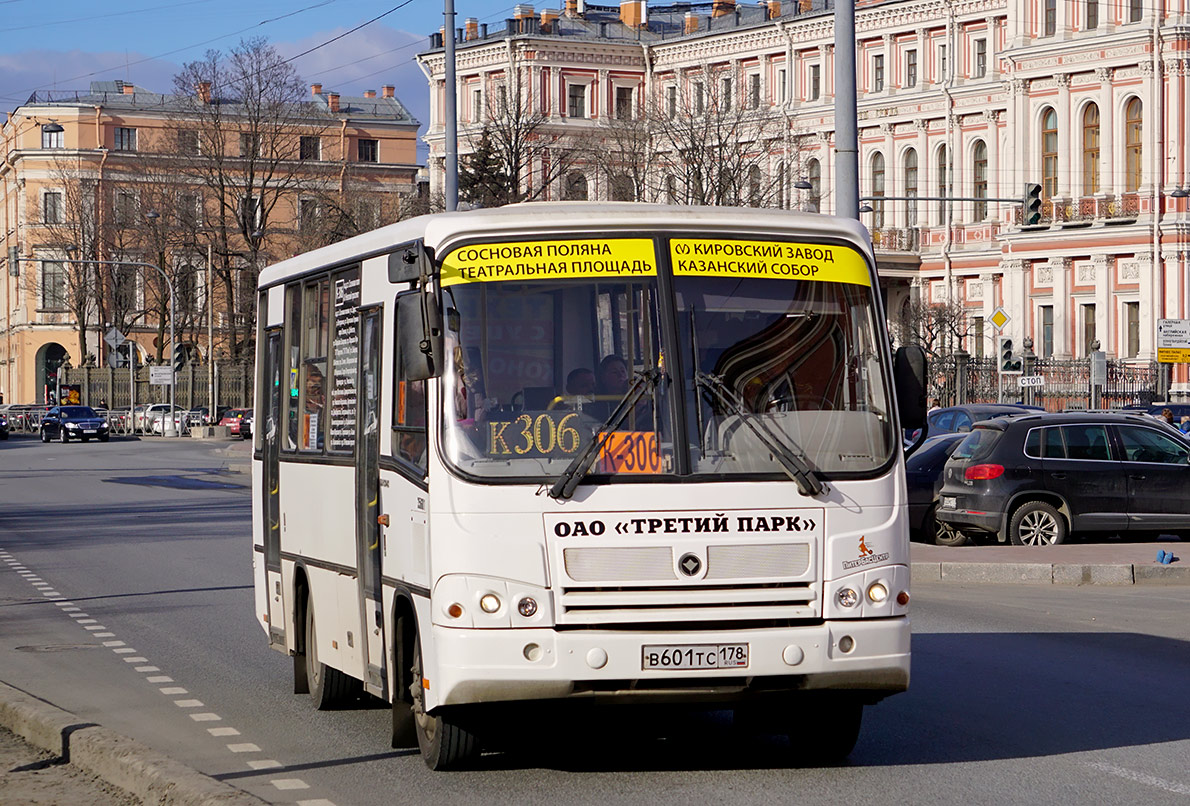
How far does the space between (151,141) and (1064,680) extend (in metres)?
108

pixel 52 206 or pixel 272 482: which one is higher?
pixel 52 206

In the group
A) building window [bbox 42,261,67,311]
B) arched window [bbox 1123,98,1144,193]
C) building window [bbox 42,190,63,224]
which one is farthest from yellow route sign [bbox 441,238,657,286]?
building window [bbox 42,190,63,224]

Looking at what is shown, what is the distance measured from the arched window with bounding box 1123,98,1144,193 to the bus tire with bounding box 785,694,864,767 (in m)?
69.1

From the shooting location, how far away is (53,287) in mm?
112062

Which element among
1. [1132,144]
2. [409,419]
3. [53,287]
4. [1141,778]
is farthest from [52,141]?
[1141,778]

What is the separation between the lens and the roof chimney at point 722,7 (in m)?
104

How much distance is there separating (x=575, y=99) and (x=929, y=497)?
79.4m

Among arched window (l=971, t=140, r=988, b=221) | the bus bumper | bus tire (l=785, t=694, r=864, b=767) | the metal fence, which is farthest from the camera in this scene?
arched window (l=971, t=140, r=988, b=221)

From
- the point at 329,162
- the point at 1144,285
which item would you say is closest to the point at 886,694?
the point at 1144,285

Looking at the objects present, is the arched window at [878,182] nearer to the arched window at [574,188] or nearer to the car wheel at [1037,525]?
A: the arched window at [574,188]

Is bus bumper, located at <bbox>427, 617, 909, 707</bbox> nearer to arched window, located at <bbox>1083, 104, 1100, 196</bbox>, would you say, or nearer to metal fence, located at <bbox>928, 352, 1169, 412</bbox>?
metal fence, located at <bbox>928, 352, 1169, 412</bbox>

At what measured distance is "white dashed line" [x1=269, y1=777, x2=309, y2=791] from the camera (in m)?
8.59

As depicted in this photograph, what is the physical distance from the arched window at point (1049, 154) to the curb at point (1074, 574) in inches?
2439

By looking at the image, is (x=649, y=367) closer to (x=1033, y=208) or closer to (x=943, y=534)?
(x=943, y=534)
